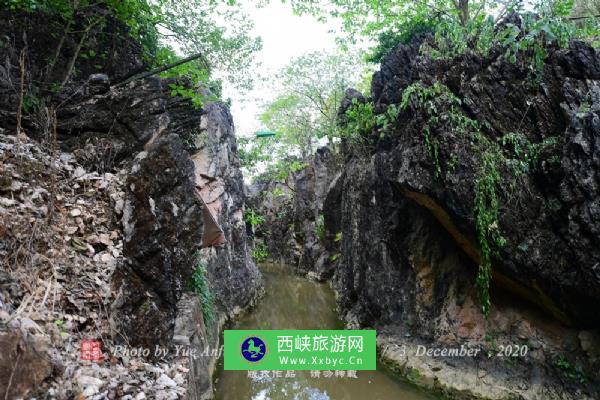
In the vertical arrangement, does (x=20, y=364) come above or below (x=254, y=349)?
above

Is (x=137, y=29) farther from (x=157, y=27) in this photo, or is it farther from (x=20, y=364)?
(x=20, y=364)

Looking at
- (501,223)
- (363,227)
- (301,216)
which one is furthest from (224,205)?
(301,216)

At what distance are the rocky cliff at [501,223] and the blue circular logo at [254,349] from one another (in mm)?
3154

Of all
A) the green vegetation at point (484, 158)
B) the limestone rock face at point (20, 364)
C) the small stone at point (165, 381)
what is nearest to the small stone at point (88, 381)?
the limestone rock face at point (20, 364)

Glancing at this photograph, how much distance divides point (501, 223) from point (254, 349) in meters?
4.45

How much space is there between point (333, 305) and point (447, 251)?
6570 millimetres

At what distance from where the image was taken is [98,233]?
3904mm

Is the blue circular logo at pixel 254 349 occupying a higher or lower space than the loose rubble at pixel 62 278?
lower

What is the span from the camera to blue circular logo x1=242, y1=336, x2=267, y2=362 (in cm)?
563

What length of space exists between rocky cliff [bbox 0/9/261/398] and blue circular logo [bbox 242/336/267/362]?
726 mm

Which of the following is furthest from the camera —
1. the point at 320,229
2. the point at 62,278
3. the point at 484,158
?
the point at 320,229

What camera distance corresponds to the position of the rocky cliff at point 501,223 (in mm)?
5500

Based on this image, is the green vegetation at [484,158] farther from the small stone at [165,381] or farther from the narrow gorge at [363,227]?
the small stone at [165,381]

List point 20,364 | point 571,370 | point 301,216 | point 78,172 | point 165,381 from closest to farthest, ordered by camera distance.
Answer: point 20,364 < point 165,381 < point 78,172 < point 571,370 < point 301,216
